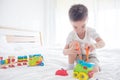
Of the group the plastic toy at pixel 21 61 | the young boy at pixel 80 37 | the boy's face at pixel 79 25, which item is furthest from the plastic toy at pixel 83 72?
the plastic toy at pixel 21 61

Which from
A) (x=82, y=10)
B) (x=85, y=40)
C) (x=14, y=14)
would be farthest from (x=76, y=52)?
(x=14, y=14)

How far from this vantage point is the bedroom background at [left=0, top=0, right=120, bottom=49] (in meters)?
2.62

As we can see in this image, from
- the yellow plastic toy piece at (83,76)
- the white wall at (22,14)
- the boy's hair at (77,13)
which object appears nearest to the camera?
the yellow plastic toy piece at (83,76)

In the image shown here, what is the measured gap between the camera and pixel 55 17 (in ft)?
11.5

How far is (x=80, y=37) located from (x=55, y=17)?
2.25 m

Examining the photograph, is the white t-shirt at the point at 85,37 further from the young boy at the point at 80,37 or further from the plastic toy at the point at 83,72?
the plastic toy at the point at 83,72

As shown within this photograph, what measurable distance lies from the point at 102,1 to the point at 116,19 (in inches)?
15.4

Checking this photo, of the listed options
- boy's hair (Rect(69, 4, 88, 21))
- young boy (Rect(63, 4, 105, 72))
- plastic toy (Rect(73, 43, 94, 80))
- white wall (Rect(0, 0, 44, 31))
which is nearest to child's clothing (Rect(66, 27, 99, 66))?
young boy (Rect(63, 4, 105, 72))

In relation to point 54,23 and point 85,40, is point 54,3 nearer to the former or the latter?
point 54,23

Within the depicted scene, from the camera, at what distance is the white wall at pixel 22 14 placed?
94.7 inches

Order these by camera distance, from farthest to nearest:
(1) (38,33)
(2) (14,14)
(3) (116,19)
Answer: (3) (116,19) → (1) (38,33) → (2) (14,14)

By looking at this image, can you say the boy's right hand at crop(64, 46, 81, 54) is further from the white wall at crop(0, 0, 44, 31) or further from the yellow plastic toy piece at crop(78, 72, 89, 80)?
the white wall at crop(0, 0, 44, 31)

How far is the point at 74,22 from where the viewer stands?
3.80 ft

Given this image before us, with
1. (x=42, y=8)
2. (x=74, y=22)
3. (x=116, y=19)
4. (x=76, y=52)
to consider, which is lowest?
(x=76, y=52)
